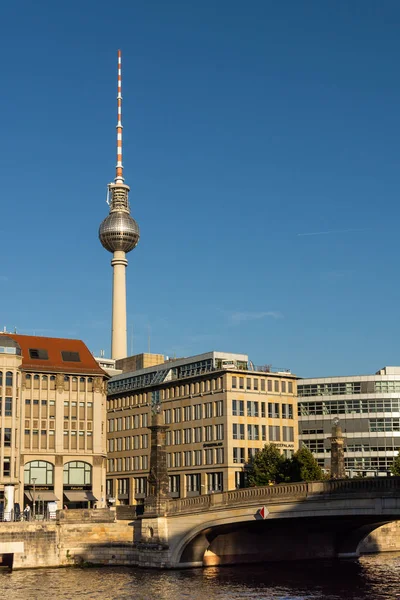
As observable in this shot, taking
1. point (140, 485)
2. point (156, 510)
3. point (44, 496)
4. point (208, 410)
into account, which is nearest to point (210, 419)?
point (208, 410)

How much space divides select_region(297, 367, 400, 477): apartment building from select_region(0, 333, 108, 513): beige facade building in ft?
123

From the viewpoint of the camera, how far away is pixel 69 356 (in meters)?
118

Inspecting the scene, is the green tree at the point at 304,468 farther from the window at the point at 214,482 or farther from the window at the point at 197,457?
the window at the point at 197,457

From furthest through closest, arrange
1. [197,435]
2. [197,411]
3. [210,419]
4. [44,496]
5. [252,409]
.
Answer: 1. [197,411]
2. [197,435]
3. [210,419]
4. [252,409]
5. [44,496]

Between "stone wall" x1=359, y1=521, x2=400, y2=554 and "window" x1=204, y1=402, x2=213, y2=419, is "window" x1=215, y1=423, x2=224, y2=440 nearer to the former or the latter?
"window" x1=204, y1=402, x2=213, y2=419

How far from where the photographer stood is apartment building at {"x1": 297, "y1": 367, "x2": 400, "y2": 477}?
135375 millimetres

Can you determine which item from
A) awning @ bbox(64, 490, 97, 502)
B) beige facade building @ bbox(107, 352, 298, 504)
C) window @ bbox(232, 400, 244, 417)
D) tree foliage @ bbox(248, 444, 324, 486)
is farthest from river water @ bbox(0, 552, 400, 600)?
window @ bbox(232, 400, 244, 417)

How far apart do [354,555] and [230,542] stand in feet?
52.2

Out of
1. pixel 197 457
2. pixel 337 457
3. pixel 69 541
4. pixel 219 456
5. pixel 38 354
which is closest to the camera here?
pixel 69 541

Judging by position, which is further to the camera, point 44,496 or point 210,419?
point 210,419

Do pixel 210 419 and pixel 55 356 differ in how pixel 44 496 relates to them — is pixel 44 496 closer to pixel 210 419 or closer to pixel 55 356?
pixel 55 356

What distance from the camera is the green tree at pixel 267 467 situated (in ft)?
377

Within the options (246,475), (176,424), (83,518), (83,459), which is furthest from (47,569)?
(176,424)

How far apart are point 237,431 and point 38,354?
29.4 metres
